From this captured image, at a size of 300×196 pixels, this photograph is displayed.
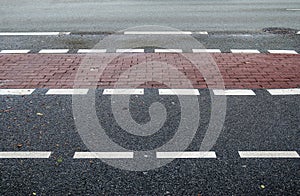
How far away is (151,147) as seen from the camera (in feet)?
16.5

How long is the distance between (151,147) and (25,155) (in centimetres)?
155

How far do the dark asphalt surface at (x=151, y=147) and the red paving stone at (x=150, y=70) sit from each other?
0.45 m

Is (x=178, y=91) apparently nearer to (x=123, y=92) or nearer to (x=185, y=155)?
(x=123, y=92)

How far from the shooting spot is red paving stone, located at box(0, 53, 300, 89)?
7.01 meters

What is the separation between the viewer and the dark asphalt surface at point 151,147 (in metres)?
4.25

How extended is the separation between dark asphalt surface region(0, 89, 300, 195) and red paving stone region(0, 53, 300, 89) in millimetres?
453

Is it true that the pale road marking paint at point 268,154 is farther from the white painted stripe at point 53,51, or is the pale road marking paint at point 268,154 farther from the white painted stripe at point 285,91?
the white painted stripe at point 53,51

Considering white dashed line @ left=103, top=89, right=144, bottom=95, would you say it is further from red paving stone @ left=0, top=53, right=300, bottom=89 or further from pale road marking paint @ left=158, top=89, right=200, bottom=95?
pale road marking paint @ left=158, top=89, right=200, bottom=95

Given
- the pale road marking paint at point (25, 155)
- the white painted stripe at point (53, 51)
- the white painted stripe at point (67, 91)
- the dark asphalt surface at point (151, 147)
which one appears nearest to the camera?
the dark asphalt surface at point (151, 147)

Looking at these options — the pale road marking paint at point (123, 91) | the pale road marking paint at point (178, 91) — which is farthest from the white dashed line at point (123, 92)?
the pale road marking paint at point (178, 91)

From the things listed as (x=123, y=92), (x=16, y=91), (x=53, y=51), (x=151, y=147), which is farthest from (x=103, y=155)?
(x=53, y=51)

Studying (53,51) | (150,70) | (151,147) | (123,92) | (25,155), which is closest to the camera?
(25,155)

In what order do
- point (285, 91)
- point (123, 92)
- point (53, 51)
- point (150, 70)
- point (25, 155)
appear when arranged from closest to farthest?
1. point (25, 155)
2. point (123, 92)
3. point (285, 91)
4. point (150, 70)
5. point (53, 51)

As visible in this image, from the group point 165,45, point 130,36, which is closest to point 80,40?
point 130,36
